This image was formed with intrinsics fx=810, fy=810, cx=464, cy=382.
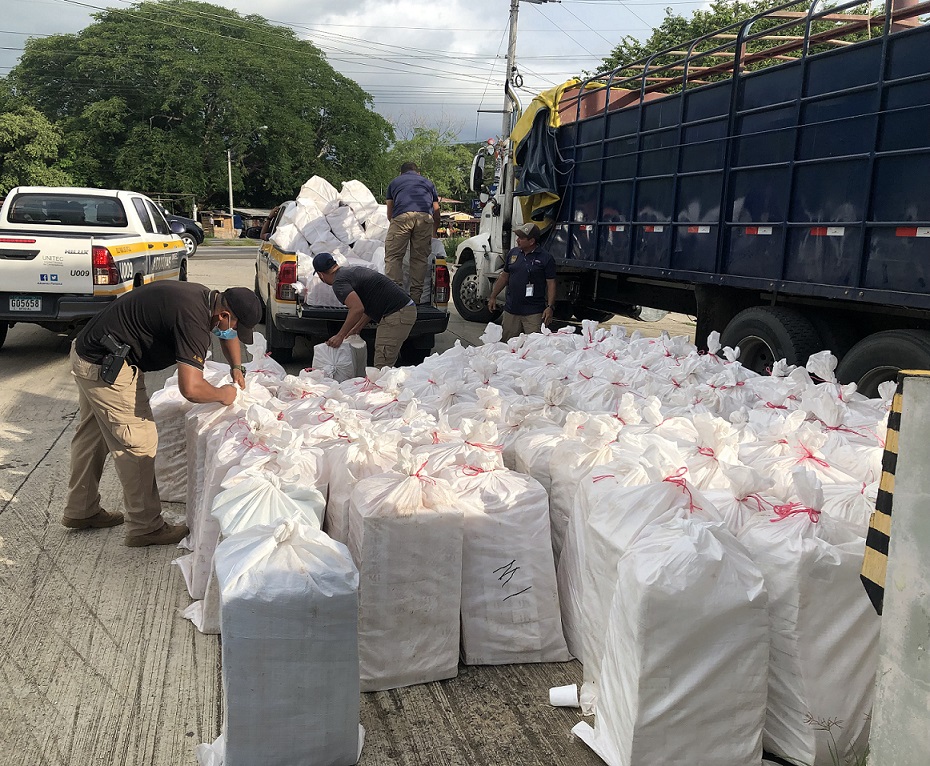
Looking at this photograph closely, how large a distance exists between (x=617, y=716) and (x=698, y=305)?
17.0 feet

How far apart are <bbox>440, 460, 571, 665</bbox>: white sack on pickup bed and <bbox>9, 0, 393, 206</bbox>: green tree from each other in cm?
4031

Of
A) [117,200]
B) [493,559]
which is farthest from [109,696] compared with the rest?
[117,200]

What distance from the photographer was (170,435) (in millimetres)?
4621

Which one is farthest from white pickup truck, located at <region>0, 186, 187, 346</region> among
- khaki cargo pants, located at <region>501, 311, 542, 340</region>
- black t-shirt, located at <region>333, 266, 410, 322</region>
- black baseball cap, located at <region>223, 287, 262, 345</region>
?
black baseball cap, located at <region>223, 287, 262, 345</region>

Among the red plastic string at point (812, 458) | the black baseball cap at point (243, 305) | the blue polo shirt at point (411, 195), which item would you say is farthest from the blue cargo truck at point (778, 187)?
the black baseball cap at point (243, 305)

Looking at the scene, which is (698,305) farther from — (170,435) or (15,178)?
(15,178)

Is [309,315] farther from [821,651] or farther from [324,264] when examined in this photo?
[821,651]

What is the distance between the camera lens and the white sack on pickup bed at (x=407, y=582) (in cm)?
282

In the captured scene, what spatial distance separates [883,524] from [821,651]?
0.72 meters

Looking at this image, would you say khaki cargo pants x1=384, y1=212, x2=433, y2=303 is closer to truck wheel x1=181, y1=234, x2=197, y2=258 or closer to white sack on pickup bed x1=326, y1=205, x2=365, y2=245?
white sack on pickup bed x1=326, y1=205, x2=365, y2=245

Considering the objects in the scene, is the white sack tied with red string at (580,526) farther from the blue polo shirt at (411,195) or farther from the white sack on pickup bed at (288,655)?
the blue polo shirt at (411,195)

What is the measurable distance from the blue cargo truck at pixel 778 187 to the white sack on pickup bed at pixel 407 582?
3.31 metres

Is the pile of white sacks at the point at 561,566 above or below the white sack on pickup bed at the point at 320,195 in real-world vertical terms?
below

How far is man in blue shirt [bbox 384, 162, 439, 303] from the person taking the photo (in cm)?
888
